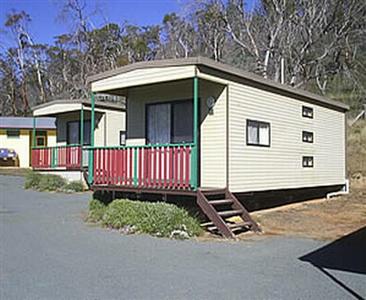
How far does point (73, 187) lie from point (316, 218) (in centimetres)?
1071

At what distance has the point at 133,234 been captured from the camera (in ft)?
33.0

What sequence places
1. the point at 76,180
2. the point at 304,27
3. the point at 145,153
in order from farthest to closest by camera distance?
the point at 304,27 → the point at 76,180 → the point at 145,153

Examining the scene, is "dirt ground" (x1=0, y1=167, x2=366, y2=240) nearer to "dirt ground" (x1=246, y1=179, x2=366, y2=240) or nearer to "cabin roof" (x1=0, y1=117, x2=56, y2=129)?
"dirt ground" (x1=246, y1=179, x2=366, y2=240)

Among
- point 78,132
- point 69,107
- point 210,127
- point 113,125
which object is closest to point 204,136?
point 210,127

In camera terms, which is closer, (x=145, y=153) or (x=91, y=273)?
(x=91, y=273)

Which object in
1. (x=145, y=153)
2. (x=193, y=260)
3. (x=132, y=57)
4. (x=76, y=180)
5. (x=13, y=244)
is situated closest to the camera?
(x=193, y=260)

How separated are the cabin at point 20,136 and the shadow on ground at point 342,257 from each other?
1024 inches

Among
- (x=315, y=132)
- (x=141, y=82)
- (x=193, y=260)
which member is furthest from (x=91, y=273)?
(x=315, y=132)

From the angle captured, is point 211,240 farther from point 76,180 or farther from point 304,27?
point 304,27

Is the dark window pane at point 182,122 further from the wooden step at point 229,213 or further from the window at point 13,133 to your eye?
the window at point 13,133

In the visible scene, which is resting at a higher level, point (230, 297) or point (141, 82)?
point (141, 82)

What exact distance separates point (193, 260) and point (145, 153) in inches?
160

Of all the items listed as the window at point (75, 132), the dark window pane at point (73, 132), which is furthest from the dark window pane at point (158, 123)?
the dark window pane at point (73, 132)

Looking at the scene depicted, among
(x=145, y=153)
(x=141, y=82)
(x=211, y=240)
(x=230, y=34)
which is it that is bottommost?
(x=211, y=240)
